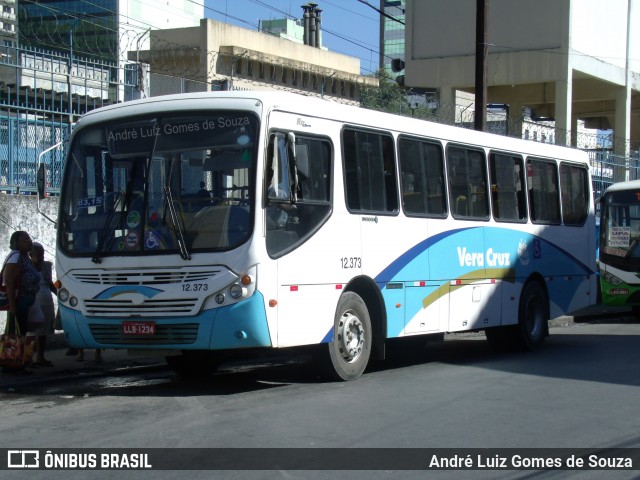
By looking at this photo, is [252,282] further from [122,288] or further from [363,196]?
[363,196]

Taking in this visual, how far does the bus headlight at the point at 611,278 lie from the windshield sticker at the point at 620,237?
673 mm

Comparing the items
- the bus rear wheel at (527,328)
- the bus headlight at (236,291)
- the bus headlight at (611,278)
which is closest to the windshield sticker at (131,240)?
the bus headlight at (236,291)

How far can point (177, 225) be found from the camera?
9.78 meters

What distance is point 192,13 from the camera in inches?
3701

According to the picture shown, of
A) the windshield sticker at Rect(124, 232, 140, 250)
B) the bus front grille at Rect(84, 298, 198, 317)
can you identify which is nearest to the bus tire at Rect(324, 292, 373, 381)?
the bus front grille at Rect(84, 298, 198, 317)

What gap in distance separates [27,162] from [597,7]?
1997 cm

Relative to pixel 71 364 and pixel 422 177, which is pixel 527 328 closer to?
pixel 422 177

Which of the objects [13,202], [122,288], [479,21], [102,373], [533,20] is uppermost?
[533,20]

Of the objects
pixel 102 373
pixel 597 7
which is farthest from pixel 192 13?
pixel 102 373

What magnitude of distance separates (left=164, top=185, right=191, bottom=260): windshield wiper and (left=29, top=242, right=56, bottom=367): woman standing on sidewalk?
3.13 meters

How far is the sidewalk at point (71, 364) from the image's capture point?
11.6 metres

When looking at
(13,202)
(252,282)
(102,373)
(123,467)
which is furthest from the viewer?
(13,202)

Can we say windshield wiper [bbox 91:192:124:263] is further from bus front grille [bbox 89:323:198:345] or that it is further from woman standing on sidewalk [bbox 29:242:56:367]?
woman standing on sidewalk [bbox 29:242:56:367]

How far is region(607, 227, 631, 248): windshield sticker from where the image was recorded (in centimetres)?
2120
